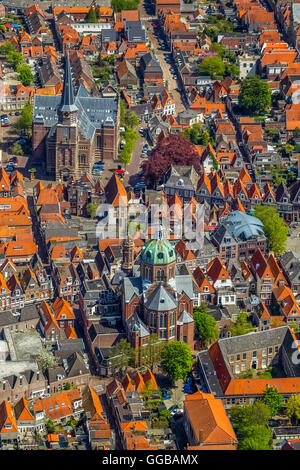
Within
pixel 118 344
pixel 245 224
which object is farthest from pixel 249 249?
pixel 118 344

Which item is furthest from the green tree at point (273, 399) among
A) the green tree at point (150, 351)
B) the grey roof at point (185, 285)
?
the grey roof at point (185, 285)

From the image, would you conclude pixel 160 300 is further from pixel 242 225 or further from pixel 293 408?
pixel 242 225

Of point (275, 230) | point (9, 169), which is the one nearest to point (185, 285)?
point (275, 230)

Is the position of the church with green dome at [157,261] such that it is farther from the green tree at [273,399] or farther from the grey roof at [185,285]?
the green tree at [273,399]

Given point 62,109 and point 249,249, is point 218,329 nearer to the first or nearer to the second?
point 249,249

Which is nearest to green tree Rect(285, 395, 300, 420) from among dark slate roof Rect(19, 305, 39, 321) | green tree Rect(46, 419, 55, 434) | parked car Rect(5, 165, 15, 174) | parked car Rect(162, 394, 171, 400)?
parked car Rect(162, 394, 171, 400)
